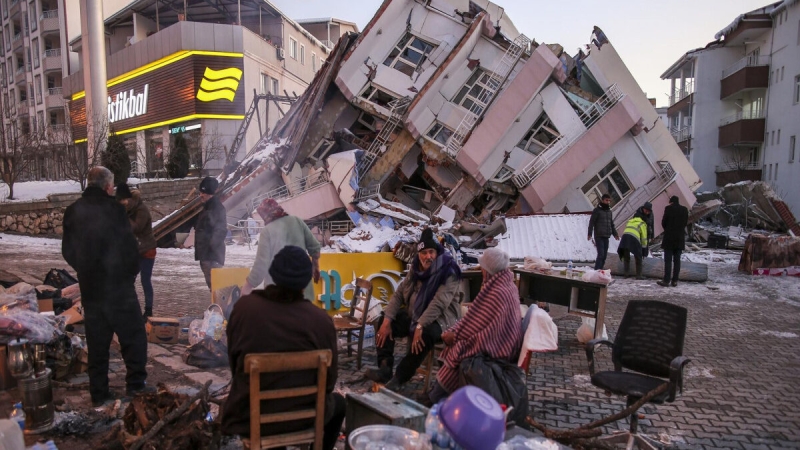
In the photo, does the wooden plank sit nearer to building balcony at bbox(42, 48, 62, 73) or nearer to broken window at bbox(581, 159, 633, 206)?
broken window at bbox(581, 159, 633, 206)

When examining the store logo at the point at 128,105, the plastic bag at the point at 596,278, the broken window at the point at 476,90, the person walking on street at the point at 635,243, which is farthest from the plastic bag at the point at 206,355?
the store logo at the point at 128,105

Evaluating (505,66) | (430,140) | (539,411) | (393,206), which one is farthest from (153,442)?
(505,66)

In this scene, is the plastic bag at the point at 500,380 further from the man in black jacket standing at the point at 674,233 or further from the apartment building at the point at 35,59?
the apartment building at the point at 35,59

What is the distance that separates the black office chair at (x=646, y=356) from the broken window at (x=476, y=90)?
595 inches

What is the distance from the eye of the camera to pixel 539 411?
4.70 metres

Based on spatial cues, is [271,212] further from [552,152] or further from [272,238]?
[552,152]

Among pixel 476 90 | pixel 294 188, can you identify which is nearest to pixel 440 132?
pixel 476 90

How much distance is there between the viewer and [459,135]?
703 inches

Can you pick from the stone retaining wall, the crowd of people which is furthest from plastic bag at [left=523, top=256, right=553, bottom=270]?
the stone retaining wall

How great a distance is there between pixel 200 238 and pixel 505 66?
14.5m

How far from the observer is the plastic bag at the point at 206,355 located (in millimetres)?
5492

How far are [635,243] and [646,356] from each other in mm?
8206

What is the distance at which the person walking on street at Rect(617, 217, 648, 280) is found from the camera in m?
11.5

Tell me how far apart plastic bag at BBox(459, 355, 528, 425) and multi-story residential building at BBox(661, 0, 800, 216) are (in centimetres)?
2781
